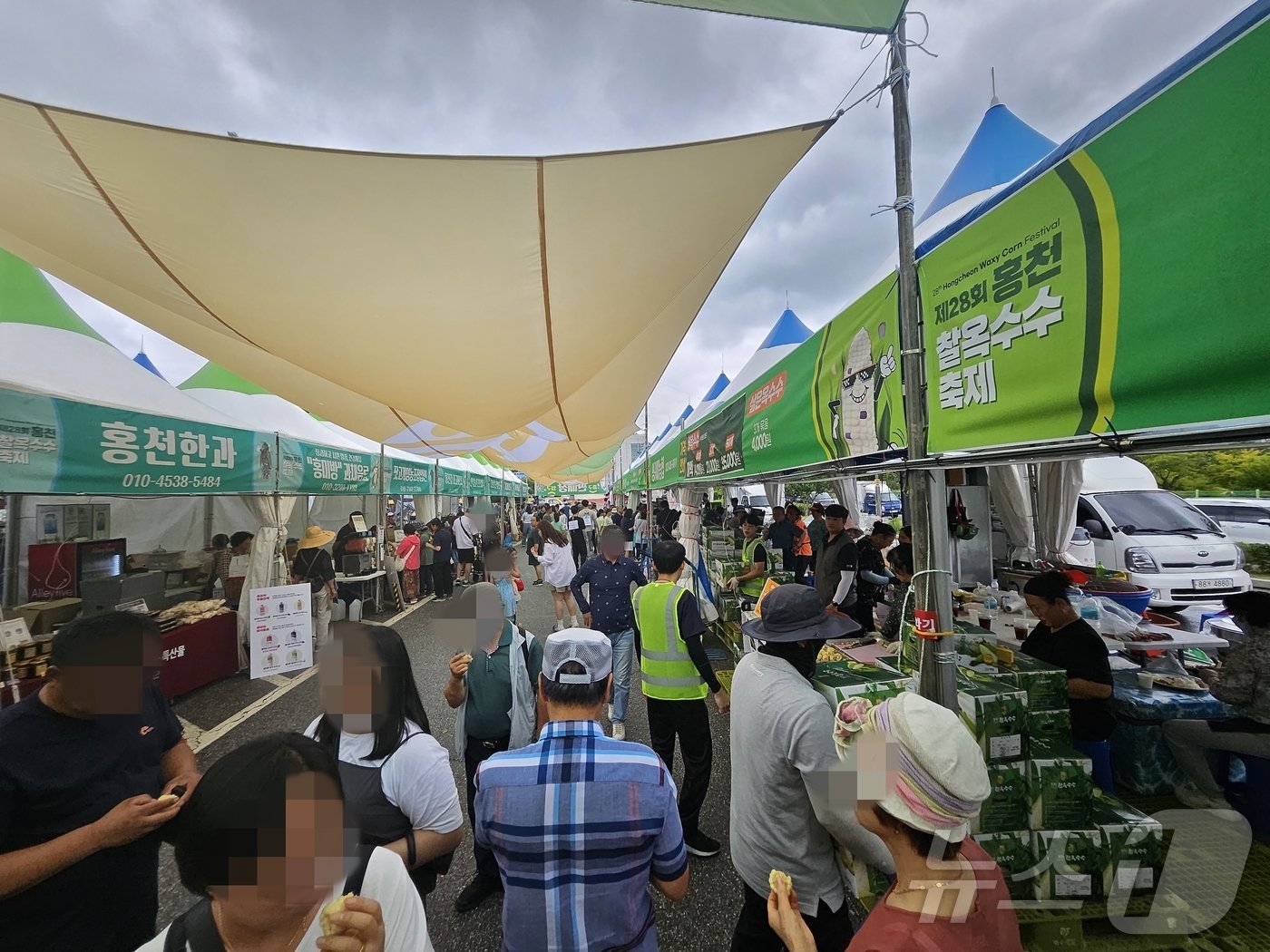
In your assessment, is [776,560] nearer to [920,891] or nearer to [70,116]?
[920,891]

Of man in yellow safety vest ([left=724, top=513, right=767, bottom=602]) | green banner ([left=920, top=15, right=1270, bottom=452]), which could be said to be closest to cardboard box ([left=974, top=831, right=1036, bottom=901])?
green banner ([left=920, top=15, right=1270, bottom=452])

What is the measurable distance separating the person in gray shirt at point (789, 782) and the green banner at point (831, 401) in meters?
0.97

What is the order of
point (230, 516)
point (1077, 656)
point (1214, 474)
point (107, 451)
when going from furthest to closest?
1. point (1214, 474)
2. point (230, 516)
3. point (107, 451)
4. point (1077, 656)

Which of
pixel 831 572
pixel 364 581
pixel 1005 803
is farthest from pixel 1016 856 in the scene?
pixel 364 581

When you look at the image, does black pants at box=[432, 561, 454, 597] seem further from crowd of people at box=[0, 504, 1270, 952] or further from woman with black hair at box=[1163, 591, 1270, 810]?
woman with black hair at box=[1163, 591, 1270, 810]

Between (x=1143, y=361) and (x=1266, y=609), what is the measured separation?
9.09 feet

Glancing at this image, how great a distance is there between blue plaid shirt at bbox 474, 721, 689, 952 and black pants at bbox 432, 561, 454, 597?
10005 mm

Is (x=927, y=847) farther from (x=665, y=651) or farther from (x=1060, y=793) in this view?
(x=665, y=651)

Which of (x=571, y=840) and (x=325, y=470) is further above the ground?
(x=325, y=470)

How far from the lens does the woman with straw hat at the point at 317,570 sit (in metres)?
6.83

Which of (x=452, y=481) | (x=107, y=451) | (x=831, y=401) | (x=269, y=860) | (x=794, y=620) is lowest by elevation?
(x=269, y=860)

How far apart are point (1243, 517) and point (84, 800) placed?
2093cm

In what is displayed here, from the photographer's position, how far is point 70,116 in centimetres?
213

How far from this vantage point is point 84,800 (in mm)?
1514
